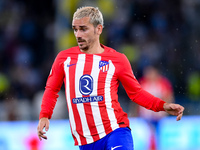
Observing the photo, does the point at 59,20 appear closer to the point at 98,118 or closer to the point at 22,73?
the point at 22,73

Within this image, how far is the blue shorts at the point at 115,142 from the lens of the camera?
11.9ft

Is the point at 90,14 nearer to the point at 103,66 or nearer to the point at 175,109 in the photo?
the point at 103,66

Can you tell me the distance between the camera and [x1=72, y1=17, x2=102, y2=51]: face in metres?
3.72

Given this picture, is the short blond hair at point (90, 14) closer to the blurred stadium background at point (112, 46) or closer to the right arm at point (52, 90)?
the right arm at point (52, 90)

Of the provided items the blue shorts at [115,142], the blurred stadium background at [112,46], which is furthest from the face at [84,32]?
the blurred stadium background at [112,46]

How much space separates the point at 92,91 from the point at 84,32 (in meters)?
0.49

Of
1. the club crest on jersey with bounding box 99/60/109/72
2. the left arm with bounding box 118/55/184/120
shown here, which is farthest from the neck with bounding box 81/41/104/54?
the left arm with bounding box 118/55/184/120

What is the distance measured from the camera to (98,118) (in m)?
3.73

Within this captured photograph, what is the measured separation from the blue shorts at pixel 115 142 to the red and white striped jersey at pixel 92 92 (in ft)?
0.12

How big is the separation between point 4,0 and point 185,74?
15.8 feet

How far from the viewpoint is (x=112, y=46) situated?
31.3 feet

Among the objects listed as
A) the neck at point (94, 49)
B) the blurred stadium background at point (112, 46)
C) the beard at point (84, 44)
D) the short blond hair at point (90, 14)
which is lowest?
the blurred stadium background at point (112, 46)

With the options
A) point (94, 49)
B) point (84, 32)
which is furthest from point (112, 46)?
point (84, 32)

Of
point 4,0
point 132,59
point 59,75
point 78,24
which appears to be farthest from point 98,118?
point 4,0
